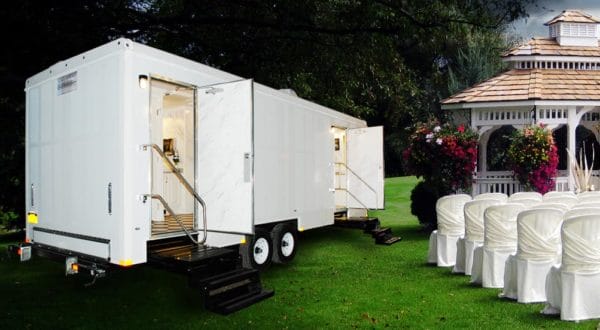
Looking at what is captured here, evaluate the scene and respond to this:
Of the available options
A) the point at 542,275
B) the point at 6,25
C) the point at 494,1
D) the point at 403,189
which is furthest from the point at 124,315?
the point at 403,189

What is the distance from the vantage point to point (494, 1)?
1050 centimetres

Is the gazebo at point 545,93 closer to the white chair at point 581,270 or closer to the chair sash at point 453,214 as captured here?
the chair sash at point 453,214

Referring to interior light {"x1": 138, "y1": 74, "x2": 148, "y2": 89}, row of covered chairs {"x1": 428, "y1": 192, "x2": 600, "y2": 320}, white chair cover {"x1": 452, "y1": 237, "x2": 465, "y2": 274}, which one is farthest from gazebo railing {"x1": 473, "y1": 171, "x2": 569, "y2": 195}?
interior light {"x1": 138, "y1": 74, "x2": 148, "y2": 89}

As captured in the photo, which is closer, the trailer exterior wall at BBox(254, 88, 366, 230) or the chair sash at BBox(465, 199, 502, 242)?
the chair sash at BBox(465, 199, 502, 242)

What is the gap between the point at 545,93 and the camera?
47.8 ft

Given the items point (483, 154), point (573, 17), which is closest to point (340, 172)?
point (483, 154)

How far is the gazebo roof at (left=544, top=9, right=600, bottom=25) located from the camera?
56.9 feet

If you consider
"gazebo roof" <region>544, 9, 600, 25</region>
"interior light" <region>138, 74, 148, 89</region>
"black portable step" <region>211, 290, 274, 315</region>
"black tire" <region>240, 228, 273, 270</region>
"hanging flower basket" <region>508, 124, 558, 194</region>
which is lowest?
"black portable step" <region>211, 290, 274, 315</region>

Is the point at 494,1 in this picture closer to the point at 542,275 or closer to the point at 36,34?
the point at 542,275

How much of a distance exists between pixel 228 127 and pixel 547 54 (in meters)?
12.7

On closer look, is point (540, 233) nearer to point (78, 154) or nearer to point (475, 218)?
point (475, 218)

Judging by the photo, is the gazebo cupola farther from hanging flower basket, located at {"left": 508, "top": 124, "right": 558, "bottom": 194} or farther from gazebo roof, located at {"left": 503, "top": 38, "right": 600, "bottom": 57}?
hanging flower basket, located at {"left": 508, "top": 124, "right": 558, "bottom": 194}

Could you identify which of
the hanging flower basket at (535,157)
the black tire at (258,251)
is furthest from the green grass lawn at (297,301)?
the hanging flower basket at (535,157)

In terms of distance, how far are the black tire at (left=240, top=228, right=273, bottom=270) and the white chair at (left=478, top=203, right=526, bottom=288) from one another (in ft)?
11.7
